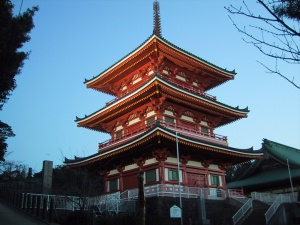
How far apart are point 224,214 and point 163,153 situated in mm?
6184

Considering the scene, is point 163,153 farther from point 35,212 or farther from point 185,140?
point 35,212

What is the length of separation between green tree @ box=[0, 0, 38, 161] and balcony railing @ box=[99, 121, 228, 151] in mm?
12197

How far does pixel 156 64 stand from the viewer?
27.1 metres

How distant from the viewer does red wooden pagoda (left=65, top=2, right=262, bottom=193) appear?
2339 cm

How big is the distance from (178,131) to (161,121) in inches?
60.1

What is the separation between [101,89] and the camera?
105 ft

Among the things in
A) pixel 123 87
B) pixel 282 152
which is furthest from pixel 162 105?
pixel 282 152

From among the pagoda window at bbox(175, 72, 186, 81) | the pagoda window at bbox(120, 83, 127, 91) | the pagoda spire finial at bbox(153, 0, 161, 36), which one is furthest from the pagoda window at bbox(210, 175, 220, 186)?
the pagoda spire finial at bbox(153, 0, 161, 36)

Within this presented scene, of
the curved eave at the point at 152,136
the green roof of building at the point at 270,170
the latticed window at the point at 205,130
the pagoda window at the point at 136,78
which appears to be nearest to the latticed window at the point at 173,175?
the curved eave at the point at 152,136

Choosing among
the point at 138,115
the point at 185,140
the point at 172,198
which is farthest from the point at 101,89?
the point at 172,198

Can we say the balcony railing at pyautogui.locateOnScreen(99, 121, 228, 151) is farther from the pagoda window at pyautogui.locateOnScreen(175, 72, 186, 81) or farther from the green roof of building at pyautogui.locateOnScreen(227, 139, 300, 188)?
the green roof of building at pyautogui.locateOnScreen(227, 139, 300, 188)

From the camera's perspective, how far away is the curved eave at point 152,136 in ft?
70.2

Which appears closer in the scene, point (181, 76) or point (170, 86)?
point (170, 86)

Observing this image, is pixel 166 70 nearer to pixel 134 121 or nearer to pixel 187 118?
pixel 187 118
